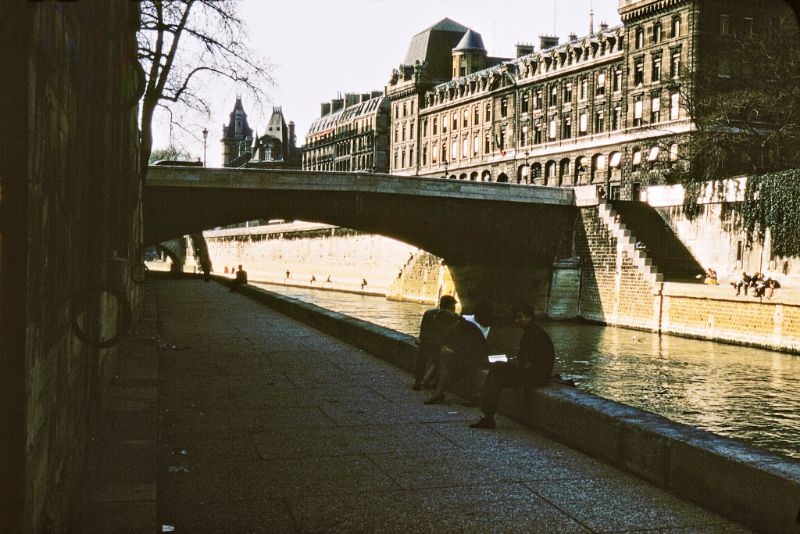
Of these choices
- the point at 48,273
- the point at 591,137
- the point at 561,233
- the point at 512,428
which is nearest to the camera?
the point at 48,273

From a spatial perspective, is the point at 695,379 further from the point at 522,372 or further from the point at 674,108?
the point at 674,108

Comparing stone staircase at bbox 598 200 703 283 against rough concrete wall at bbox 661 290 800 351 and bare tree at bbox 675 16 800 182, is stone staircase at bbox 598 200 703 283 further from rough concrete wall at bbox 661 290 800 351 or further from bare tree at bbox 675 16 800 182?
bare tree at bbox 675 16 800 182

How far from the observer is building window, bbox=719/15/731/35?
53688 millimetres

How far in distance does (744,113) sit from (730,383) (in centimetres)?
3305

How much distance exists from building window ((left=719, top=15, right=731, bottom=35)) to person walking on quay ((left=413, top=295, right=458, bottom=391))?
158 ft

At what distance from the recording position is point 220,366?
13805 millimetres

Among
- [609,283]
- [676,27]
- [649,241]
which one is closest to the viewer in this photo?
[609,283]

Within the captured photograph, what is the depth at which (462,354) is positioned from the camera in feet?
33.3

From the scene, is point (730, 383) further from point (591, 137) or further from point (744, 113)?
point (591, 137)

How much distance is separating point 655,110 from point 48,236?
56.4 meters

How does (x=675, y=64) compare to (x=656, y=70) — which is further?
(x=656, y=70)

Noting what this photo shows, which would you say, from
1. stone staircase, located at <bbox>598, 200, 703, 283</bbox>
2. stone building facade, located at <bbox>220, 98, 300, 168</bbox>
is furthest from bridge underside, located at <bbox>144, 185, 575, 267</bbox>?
stone building facade, located at <bbox>220, 98, 300, 168</bbox>

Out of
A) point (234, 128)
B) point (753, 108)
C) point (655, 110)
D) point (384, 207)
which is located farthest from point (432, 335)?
point (234, 128)

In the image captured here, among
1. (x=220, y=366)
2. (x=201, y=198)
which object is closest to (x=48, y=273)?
(x=220, y=366)
